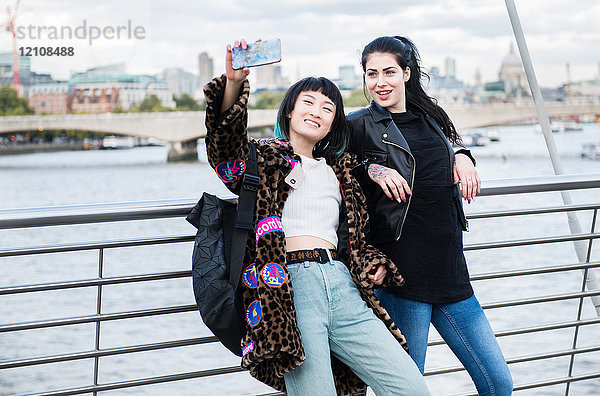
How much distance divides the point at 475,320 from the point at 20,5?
34993 millimetres

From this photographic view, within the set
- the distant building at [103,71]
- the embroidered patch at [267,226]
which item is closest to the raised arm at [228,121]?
the embroidered patch at [267,226]

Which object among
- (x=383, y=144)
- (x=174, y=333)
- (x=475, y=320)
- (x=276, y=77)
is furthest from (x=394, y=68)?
(x=276, y=77)

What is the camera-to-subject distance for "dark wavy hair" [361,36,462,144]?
2.08 metres

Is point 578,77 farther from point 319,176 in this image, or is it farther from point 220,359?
point 319,176

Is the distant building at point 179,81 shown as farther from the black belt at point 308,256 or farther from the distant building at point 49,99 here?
the black belt at point 308,256

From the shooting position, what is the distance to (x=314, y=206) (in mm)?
1890

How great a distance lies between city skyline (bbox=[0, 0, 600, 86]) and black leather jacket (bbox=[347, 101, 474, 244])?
3198cm

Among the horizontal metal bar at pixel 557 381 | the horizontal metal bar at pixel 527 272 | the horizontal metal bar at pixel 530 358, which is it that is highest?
the horizontal metal bar at pixel 527 272

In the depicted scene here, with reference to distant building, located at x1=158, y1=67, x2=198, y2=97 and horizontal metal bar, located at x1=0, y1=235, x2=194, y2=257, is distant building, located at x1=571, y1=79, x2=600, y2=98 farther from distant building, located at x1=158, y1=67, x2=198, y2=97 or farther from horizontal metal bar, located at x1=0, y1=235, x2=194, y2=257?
horizontal metal bar, located at x1=0, y1=235, x2=194, y2=257

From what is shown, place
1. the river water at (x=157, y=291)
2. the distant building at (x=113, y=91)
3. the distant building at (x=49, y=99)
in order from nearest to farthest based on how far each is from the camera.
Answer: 1. the river water at (x=157, y=291)
2. the distant building at (x=49, y=99)
3. the distant building at (x=113, y=91)

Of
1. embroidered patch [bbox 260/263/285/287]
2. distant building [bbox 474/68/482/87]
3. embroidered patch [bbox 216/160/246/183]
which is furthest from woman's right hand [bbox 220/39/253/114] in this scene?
distant building [bbox 474/68/482/87]

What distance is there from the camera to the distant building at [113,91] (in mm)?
32000

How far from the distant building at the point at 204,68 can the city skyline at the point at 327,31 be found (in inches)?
29.8

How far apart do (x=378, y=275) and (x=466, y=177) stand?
437 mm
